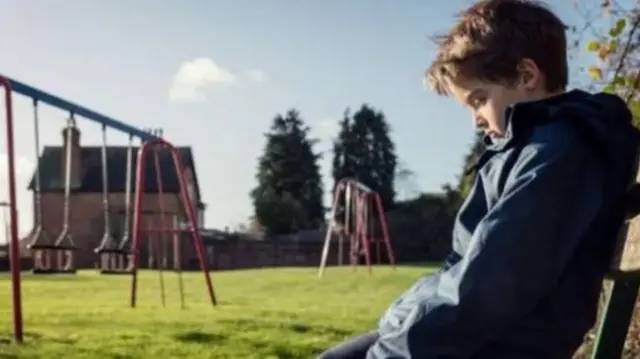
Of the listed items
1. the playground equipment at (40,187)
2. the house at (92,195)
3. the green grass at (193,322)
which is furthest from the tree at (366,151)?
the playground equipment at (40,187)

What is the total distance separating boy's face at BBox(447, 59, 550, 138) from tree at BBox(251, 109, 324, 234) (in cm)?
4895

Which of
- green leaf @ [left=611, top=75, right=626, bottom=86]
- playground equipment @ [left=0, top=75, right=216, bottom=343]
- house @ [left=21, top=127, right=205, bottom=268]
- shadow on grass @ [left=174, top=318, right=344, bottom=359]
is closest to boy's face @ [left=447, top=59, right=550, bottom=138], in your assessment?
green leaf @ [left=611, top=75, right=626, bottom=86]

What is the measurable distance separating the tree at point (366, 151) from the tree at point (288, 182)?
1.68 meters

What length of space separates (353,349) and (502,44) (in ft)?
2.39

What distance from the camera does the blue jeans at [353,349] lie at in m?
2.46

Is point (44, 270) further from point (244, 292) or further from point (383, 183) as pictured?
point (383, 183)

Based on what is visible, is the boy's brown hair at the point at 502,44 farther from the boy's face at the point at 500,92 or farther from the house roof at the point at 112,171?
the house roof at the point at 112,171

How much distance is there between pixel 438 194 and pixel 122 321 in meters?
34.5

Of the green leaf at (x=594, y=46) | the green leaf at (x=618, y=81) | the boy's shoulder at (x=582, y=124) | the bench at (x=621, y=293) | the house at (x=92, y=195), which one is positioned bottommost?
the bench at (x=621, y=293)

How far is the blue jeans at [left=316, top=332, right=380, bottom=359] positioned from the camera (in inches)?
96.7

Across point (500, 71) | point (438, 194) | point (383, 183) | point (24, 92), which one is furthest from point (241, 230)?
point (500, 71)

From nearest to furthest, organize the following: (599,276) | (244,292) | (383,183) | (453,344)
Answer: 1. (453,344)
2. (599,276)
3. (244,292)
4. (383,183)

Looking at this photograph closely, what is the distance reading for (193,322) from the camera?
9305 millimetres

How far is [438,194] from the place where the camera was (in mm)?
43438
